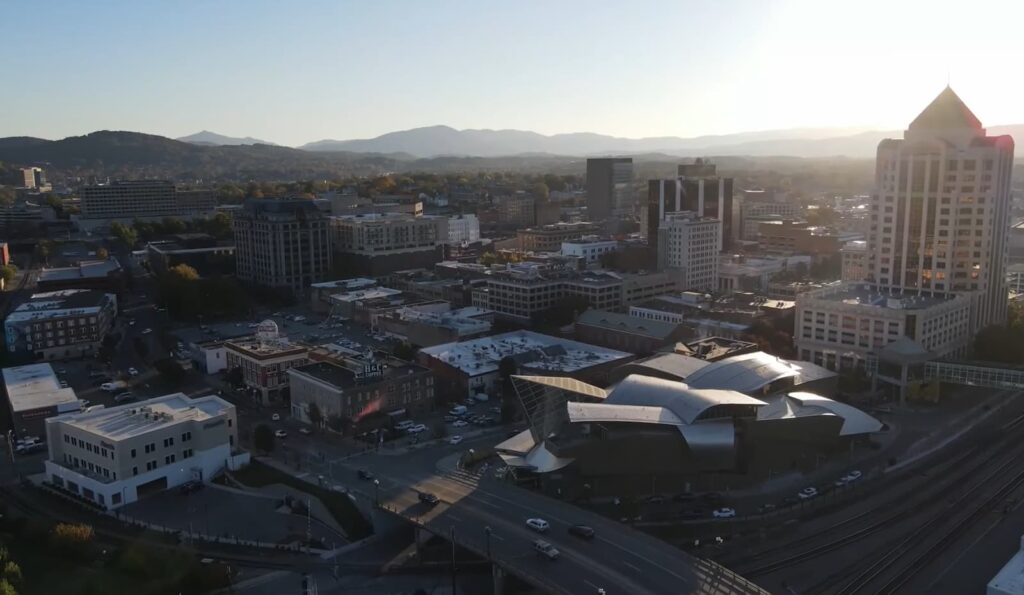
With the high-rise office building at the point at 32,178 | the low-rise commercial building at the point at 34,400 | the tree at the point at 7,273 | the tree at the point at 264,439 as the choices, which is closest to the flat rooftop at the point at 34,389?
the low-rise commercial building at the point at 34,400

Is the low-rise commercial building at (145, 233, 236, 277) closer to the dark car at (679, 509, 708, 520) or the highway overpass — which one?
the highway overpass

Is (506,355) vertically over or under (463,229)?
under

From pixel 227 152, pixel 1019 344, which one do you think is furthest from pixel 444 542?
pixel 227 152

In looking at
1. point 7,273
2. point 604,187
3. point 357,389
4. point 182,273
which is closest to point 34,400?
point 357,389

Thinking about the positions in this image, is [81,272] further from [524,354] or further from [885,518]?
[885,518]

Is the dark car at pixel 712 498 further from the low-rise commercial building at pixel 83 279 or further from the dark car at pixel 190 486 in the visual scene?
the low-rise commercial building at pixel 83 279

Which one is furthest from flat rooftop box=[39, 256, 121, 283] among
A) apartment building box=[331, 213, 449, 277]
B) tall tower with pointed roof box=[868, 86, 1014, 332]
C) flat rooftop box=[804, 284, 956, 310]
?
tall tower with pointed roof box=[868, 86, 1014, 332]
